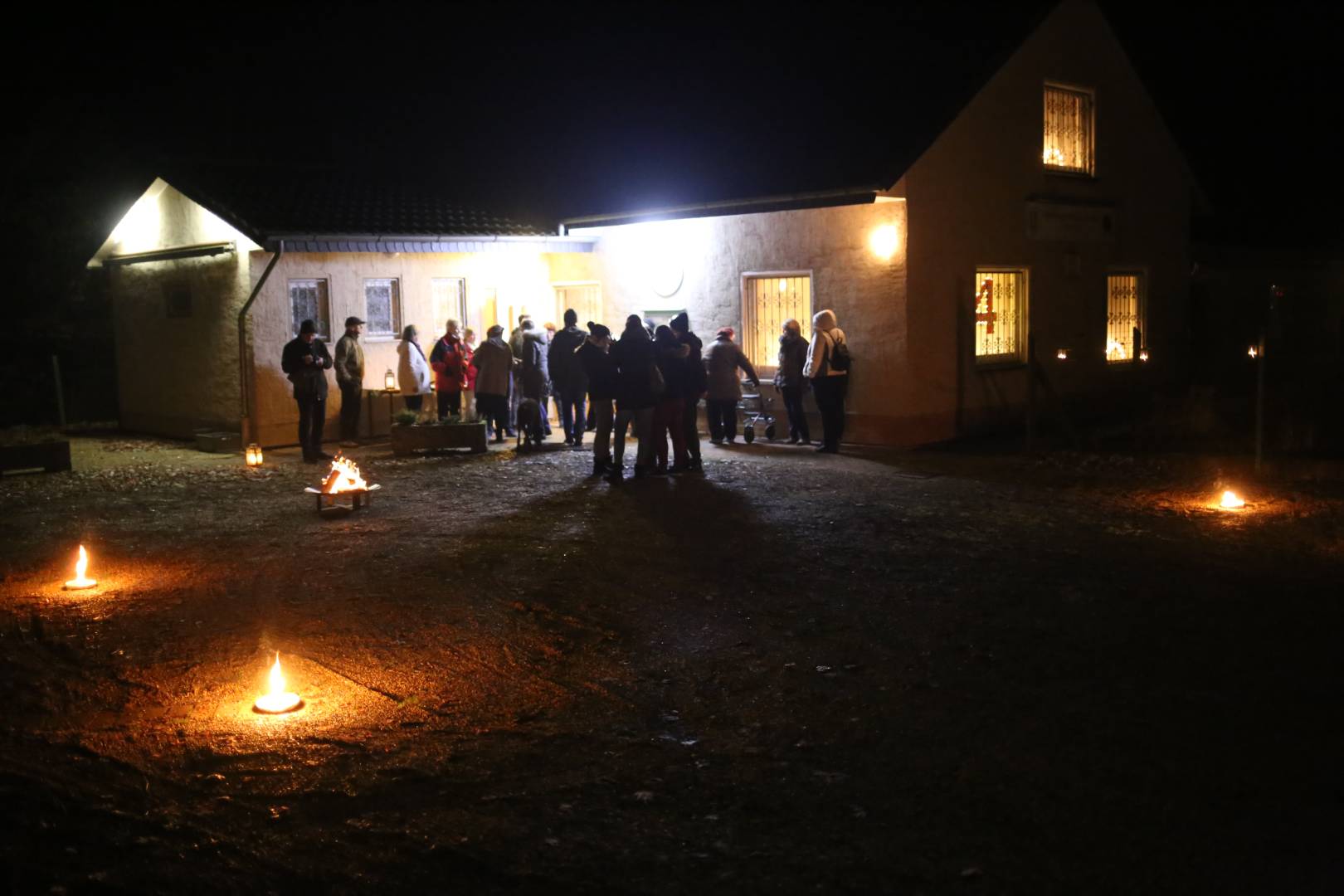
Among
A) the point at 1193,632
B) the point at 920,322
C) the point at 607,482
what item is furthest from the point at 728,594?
the point at 920,322

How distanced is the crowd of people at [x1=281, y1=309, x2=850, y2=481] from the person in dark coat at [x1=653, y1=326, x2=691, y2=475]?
14mm

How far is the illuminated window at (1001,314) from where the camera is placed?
1778 cm

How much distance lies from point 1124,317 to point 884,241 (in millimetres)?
6244

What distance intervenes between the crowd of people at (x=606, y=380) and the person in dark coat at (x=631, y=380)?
0.04 feet

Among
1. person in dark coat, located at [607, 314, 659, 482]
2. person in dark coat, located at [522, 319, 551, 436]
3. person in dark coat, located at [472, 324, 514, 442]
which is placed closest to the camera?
person in dark coat, located at [607, 314, 659, 482]

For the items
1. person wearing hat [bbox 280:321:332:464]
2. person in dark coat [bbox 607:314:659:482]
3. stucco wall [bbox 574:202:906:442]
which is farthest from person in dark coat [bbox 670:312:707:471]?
person wearing hat [bbox 280:321:332:464]

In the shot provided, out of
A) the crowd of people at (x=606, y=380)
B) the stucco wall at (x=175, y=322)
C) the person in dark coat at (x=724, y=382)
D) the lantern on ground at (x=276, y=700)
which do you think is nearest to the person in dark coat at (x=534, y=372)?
the crowd of people at (x=606, y=380)

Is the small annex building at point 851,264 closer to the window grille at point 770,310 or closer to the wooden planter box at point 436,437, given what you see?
the window grille at point 770,310

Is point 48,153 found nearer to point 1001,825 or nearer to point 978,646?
point 978,646

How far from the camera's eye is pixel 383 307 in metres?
19.9

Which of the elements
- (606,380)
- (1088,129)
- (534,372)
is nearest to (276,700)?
(606,380)

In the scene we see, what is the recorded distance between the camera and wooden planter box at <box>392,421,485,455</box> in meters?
17.1

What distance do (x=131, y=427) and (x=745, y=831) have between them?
2057cm

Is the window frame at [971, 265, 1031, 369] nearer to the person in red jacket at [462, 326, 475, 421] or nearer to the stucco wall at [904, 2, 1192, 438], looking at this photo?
the stucco wall at [904, 2, 1192, 438]
